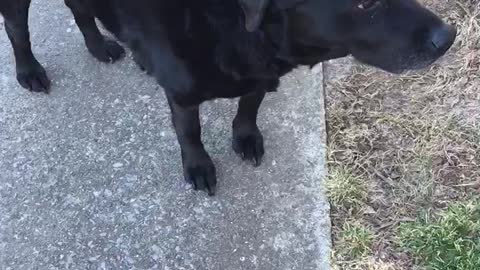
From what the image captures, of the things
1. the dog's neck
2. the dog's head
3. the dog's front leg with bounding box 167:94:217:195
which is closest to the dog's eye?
the dog's head

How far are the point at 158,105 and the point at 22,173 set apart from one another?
54 centimetres

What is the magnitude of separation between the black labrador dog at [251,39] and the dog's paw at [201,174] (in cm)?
10

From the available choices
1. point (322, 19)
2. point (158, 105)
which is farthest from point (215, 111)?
point (322, 19)

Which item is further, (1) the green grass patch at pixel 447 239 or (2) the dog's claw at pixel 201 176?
(2) the dog's claw at pixel 201 176

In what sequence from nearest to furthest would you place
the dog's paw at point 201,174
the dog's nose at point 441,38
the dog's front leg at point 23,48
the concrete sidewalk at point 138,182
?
the dog's nose at point 441,38 < the concrete sidewalk at point 138,182 < the dog's paw at point 201,174 < the dog's front leg at point 23,48

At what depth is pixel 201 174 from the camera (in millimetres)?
2631

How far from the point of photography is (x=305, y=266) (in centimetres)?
245

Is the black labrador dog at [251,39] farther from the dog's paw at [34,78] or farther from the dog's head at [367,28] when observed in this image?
the dog's paw at [34,78]

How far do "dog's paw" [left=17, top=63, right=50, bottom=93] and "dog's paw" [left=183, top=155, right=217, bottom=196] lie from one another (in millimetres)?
684

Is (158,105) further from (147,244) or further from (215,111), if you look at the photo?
(147,244)

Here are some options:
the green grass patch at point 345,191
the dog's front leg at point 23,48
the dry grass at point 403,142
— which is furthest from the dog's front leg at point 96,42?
the green grass patch at point 345,191

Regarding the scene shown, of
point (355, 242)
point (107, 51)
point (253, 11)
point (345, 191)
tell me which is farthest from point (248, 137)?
point (253, 11)

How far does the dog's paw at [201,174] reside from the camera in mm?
2633

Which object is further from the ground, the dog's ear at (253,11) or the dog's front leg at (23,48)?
the dog's ear at (253,11)
